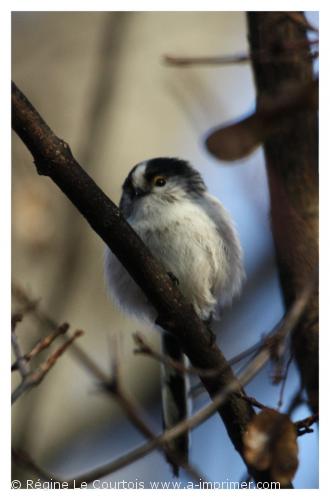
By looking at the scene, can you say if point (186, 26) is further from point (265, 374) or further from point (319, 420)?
point (319, 420)

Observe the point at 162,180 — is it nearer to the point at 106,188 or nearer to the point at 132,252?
the point at 106,188

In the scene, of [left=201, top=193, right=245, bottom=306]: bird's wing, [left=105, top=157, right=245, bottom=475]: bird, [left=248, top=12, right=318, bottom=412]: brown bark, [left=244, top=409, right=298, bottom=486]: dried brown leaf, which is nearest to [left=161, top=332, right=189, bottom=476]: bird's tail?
[left=105, top=157, right=245, bottom=475]: bird

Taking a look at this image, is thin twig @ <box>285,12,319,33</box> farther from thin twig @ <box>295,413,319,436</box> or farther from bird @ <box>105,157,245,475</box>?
thin twig @ <box>295,413,319,436</box>

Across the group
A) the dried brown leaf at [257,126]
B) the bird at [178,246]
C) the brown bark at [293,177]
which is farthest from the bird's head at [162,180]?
the dried brown leaf at [257,126]

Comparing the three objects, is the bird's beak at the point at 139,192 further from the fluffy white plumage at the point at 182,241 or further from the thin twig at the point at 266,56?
the thin twig at the point at 266,56

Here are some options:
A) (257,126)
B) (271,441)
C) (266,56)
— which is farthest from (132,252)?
(266,56)
